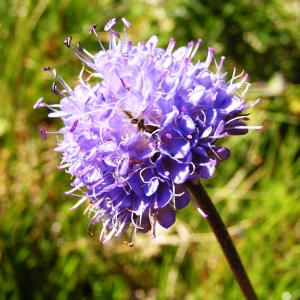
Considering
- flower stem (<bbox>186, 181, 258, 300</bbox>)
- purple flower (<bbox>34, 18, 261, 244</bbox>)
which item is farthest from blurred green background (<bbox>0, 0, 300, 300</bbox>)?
purple flower (<bbox>34, 18, 261, 244</bbox>)

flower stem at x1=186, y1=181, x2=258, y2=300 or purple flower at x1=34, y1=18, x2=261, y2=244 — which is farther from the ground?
purple flower at x1=34, y1=18, x2=261, y2=244

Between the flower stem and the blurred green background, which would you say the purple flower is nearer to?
the flower stem

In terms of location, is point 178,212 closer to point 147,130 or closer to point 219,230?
point 219,230

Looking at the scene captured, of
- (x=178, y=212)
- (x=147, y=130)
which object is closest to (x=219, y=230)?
(x=147, y=130)

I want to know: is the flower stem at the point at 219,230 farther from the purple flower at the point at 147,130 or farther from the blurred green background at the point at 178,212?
the blurred green background at the point at 178,212

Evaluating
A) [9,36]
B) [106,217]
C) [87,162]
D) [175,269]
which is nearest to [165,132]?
[87,162]

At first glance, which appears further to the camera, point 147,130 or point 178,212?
point 178,212
